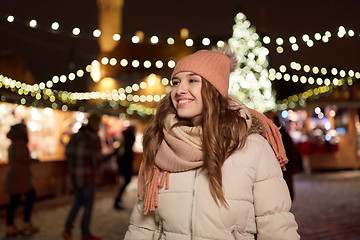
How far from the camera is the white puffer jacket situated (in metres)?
1.98

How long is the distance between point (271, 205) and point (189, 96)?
691 millimetres

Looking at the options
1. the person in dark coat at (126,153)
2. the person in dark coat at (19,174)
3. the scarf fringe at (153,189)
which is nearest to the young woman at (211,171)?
the scarf fringe at (153,189)

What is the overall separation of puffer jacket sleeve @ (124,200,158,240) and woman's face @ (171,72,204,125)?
1.92 feet

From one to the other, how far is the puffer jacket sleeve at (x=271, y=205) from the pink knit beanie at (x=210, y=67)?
0.43 m

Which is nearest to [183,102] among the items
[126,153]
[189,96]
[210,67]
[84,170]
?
[189,96]

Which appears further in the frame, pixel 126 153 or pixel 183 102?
pixel 126 153

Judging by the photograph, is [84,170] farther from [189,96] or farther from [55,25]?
[189,96]

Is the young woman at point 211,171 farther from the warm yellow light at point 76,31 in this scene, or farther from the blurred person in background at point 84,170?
the blurred person in background at point 84,170

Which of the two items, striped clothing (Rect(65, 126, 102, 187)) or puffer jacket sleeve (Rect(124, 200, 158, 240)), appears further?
striped clothing (Rect(65, 126, 102, 187))

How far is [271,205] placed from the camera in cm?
200

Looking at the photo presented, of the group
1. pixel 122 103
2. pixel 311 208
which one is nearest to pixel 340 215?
pixel 311 208

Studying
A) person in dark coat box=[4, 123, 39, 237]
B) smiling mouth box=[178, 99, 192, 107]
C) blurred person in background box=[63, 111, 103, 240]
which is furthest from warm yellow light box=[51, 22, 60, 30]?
smiling mouth box=[178, 99, 192, 107]

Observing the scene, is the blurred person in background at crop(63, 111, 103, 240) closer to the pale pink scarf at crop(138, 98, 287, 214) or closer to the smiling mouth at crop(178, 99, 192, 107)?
the pale pink scarf at crop(138, 98, 287, 214)

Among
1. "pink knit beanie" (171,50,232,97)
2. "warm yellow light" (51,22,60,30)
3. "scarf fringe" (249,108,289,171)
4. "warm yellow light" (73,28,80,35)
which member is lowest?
"scarf fringe" (249,108,289,171)
